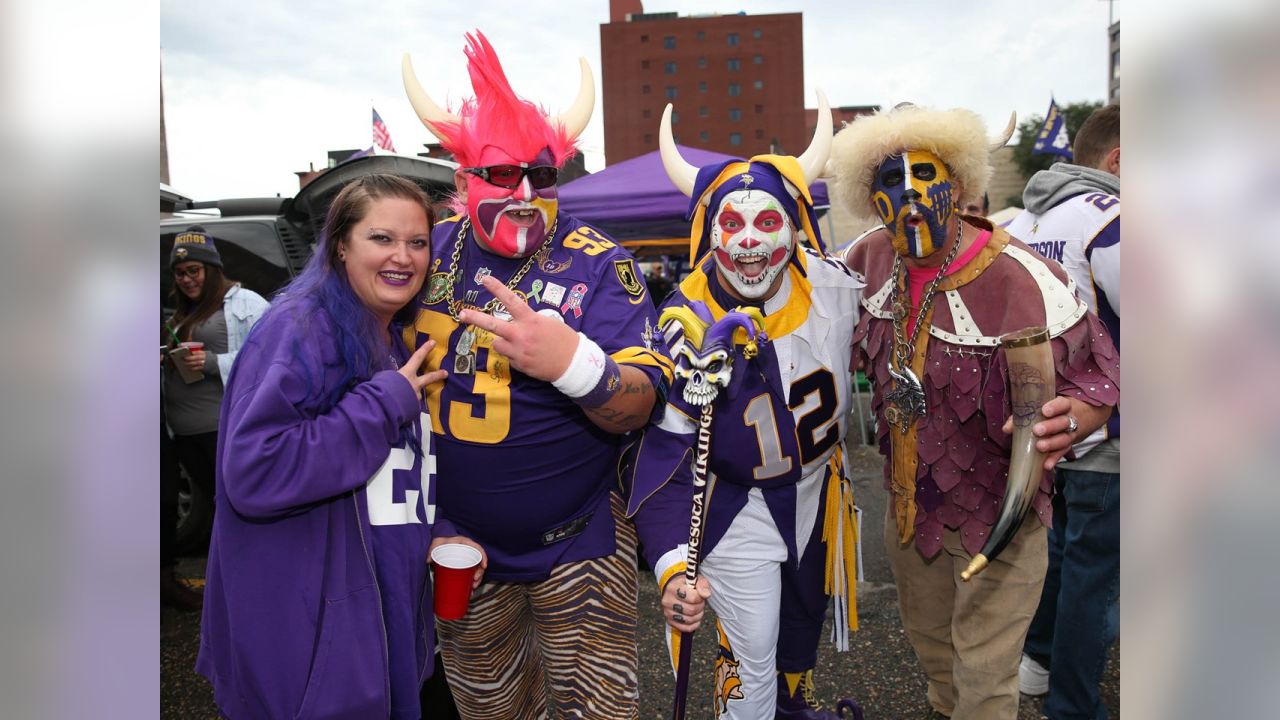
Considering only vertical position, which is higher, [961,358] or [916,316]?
[916,316]

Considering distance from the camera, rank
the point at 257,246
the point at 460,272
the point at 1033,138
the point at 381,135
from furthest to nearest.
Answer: the point at 1033,138 < the point at 381,135 < the point at 257,246 < the point at 460,272

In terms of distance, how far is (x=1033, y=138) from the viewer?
35.2 metres

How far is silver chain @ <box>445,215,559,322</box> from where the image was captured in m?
2.27

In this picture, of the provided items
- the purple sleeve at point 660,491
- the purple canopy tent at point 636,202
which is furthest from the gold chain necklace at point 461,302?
the purple canopy tent at point 636,202

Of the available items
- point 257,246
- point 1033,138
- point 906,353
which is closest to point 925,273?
point 906,353

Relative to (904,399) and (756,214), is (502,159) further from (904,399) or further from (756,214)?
(904,399)

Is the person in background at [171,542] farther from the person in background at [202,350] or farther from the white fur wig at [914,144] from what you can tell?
the white fur wig at [914,144]

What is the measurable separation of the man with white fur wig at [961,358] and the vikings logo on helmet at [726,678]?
0.70 m

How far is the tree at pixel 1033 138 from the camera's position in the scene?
31252 millimetres

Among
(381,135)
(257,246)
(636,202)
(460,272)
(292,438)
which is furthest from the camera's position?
(381,135)

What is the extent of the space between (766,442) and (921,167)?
0.98 metres

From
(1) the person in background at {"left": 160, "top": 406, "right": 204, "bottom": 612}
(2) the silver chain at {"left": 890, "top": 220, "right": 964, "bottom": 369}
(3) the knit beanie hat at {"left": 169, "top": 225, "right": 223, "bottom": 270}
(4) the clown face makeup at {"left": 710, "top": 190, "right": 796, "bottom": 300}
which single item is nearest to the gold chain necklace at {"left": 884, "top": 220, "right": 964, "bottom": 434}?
(2) the silver chain at {"left": 890, "top": 220, "right": 964, "bottom": 369}
